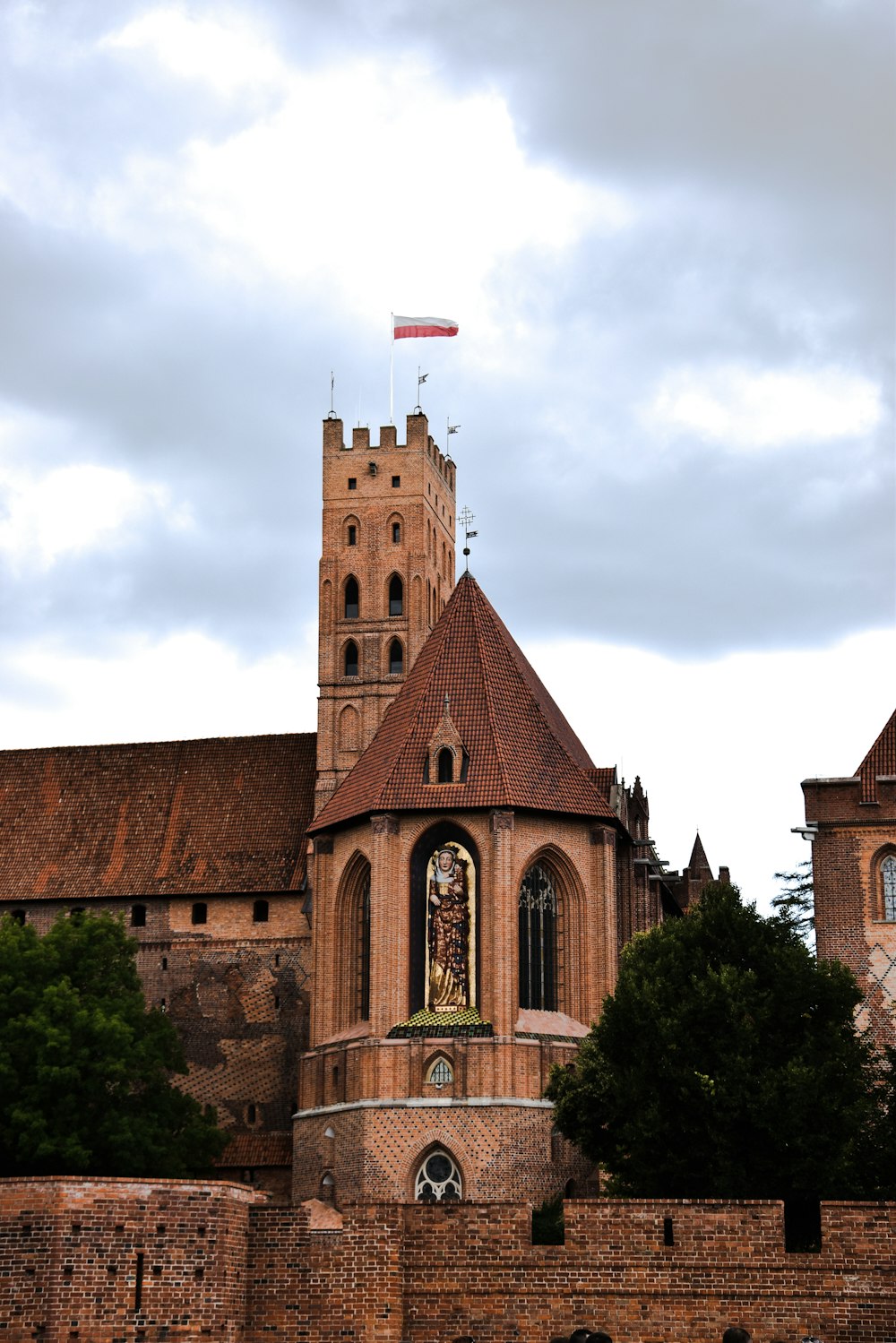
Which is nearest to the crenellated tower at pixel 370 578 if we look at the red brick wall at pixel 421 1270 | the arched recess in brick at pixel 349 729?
the arched recess in brick at pixel 349 729

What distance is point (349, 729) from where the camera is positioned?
6419cm

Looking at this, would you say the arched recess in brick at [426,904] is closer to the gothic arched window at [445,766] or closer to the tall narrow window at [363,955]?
the gothic arched window at [445,766]

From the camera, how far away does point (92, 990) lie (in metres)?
50.4

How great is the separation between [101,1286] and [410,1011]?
24068 mm

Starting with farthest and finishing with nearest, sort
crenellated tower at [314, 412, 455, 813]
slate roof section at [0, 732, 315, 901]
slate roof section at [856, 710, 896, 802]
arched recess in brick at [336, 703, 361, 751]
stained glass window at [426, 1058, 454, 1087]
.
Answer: crenellated tower at [314, 412, 455, 813]
arched recess in brick at [336, 703, 361, 751]
slate roof section at [0, 732, 315, 901]
stained glass window at [426, 1058, 454, 1087]
slate roof section at [856, 710, 896, 802]

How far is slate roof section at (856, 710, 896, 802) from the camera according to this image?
4750 centimetres

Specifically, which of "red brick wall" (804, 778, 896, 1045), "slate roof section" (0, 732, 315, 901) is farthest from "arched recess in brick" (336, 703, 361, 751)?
"red brick wall" (804, 778, 896, 1045)

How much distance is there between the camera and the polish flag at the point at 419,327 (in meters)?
66.2

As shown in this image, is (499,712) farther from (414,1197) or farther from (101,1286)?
(101,1286)

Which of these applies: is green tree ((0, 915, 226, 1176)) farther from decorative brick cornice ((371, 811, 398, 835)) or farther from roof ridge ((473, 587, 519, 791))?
roof ridge ((473, 587, 519, 791))

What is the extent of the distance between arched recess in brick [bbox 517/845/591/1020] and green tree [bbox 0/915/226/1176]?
30.6ft

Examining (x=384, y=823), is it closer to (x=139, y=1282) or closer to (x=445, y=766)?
(x=445, y=766)

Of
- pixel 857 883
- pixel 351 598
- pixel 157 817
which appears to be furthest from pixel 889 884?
pixel 157 817

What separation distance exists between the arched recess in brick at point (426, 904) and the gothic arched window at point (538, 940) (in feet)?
4.32
